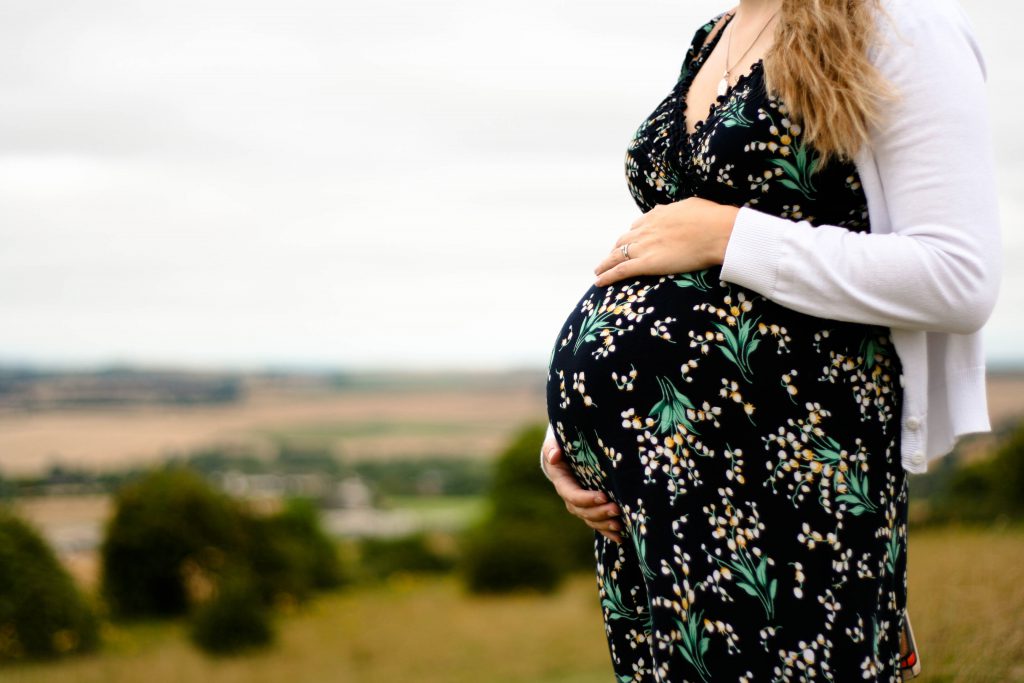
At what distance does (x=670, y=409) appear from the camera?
3.76 feet

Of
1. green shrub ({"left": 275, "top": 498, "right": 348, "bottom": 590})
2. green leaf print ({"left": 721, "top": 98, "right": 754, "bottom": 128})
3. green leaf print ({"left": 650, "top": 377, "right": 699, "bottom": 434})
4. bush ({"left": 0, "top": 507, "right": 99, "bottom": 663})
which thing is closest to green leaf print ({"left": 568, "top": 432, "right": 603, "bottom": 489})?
green leaf print ({"left": 650, "top": 377, "right": 699, "bottom": 434})

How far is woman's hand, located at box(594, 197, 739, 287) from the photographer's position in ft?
3.79

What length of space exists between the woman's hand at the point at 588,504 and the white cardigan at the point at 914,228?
39 cm

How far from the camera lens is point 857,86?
1.06m

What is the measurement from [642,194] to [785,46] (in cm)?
36

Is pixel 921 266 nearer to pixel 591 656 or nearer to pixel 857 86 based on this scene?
pixel 857 86

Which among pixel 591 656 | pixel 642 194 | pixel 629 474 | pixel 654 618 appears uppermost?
pixel 642 194

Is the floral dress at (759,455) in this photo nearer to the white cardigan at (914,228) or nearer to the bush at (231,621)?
the white cardigan at (914,228)

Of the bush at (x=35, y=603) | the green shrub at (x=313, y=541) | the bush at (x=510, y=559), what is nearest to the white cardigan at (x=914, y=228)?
the bush at (x=35, y=603)

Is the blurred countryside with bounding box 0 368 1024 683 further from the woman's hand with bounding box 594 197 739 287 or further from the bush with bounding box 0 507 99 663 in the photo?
the woman's hand with bounding box 594 197 739 287

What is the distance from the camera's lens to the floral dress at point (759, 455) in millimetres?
1089

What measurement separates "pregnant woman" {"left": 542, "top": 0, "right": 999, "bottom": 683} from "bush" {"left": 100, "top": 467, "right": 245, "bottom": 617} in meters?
12.6

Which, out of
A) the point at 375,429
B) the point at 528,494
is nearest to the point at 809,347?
the point at 528,494

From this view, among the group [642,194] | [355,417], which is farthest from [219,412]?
[642,194]
